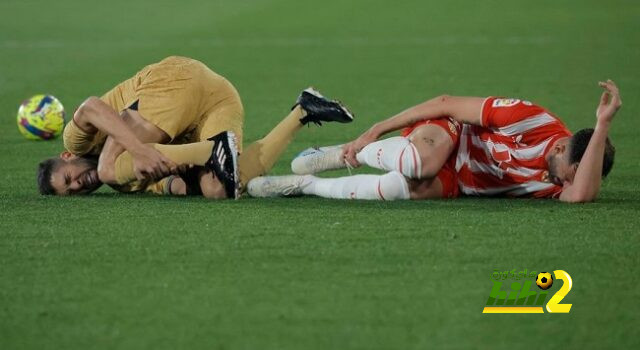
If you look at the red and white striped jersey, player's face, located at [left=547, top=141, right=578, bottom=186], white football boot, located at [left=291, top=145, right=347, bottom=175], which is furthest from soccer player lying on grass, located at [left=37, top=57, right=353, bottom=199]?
player's face, located at [left=547, top=141, right=578, bottom=186]

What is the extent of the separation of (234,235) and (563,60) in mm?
8467

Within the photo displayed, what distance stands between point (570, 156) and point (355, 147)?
1.11 m

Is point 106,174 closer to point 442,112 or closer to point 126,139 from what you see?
point 126,139

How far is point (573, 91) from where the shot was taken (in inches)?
441

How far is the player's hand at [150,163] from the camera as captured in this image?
6391 millimetres

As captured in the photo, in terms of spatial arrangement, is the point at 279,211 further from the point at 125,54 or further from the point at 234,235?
the point at 125,54

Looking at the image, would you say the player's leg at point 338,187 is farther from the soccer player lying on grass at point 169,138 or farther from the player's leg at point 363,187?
the soccer player lying on grass at point 169,138

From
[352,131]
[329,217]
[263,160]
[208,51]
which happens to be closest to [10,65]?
[208,51]

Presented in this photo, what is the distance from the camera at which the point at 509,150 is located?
20.8 ft

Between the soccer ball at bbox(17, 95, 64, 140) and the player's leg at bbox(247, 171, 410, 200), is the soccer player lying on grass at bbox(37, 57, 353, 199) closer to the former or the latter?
the player's leg at bbox(247, 171, 410, 200)

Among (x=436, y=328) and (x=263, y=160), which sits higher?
(x=263, y=160)

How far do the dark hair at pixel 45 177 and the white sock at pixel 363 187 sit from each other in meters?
1.34

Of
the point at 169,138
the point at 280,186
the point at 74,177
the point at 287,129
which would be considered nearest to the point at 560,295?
the point at 280,186

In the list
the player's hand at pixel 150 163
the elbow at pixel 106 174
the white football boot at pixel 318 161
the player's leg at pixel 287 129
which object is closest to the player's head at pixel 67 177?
the elbow at pixel 106 174
